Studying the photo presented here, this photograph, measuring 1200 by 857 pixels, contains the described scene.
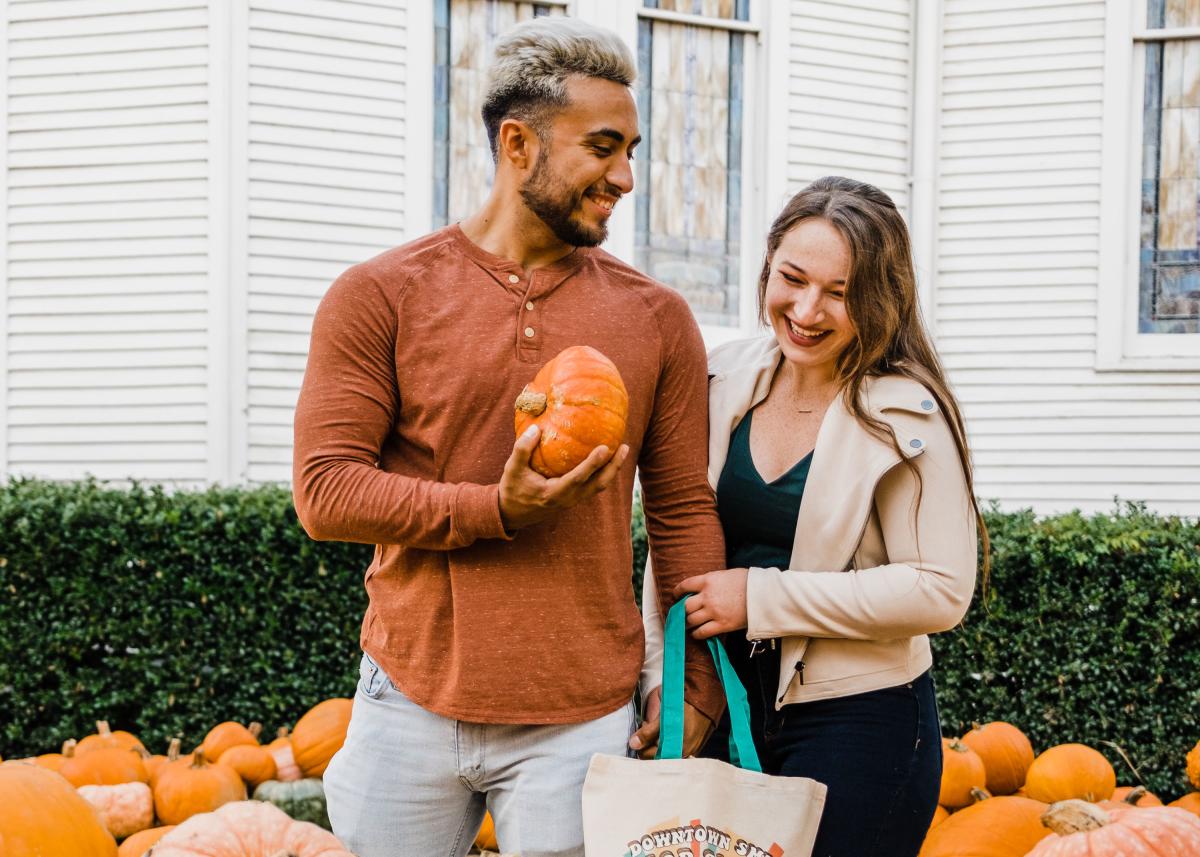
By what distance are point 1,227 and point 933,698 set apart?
6941 mm

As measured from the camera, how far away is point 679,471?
2311 mm

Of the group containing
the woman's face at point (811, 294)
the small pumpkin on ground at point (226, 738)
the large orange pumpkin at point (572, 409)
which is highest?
the woman's face at point (811, 294)

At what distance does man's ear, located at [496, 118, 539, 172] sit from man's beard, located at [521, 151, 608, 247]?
0.08 feet

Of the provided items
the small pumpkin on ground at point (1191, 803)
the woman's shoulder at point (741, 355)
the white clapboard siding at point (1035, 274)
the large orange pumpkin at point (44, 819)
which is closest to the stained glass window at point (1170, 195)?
the white clapboard siding at point (1035, 274)

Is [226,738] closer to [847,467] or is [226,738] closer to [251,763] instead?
[251,763]

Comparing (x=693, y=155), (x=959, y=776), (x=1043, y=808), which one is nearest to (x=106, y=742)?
(x=959, y=776)

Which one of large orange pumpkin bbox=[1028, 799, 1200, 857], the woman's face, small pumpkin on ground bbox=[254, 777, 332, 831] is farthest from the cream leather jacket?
small pumpkin on ground bbox=[254, 777, 332, 831]

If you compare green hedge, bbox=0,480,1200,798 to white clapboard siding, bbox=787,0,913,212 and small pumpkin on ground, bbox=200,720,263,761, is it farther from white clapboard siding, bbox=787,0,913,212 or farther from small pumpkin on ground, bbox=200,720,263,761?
white clapboard siding, bbox=787,0,913,212

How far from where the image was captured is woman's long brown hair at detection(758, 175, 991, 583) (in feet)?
7.51

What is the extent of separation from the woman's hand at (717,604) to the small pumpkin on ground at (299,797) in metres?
2.90

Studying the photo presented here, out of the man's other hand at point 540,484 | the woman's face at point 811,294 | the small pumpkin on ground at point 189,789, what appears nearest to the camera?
the man's other hand at point 540,484

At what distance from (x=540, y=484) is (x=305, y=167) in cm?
601

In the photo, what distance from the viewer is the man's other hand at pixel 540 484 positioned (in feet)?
6.24

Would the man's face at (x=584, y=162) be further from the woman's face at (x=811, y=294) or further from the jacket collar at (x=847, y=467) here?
the jacket collar at (x=847, y=467)
